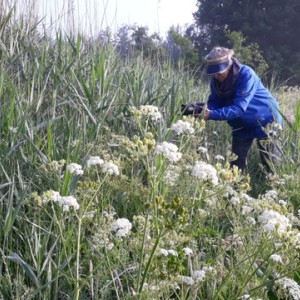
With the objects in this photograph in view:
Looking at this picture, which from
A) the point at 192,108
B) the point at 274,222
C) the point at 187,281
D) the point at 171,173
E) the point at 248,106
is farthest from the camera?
the point at 248,106

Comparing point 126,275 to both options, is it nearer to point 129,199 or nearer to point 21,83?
point 129,199

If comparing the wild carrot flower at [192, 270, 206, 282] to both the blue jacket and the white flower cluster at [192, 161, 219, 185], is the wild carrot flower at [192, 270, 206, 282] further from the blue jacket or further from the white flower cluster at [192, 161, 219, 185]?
the blue jacket

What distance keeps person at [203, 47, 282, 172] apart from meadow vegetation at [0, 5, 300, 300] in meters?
0.17

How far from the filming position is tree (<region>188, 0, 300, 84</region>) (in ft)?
81.2

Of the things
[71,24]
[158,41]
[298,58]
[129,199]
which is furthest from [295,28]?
[129,199]

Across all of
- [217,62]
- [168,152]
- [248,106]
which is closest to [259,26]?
[248,106]

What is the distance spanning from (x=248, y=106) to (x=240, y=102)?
33 centimetres

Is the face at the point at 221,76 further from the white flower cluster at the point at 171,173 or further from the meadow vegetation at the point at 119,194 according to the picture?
the white flower cluster at the point at 171,173

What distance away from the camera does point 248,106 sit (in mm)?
4633

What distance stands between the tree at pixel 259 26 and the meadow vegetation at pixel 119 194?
2028 centimetres

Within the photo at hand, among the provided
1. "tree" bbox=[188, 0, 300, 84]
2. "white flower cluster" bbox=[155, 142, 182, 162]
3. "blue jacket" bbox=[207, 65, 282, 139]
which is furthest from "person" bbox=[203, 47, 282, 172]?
"tree" bbox=[188, 0, 300, 84]

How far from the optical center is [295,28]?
25.7 metres

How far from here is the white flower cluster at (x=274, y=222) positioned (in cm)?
166

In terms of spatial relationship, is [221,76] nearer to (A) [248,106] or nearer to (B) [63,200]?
(A) [248,106]
